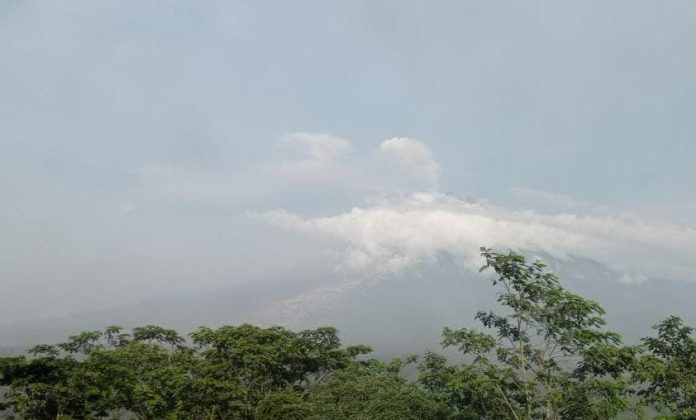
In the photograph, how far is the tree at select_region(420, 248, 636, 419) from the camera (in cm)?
1903

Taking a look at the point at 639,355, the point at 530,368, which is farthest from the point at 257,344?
the point at 639,355

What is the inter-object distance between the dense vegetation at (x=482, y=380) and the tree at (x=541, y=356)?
53 mm

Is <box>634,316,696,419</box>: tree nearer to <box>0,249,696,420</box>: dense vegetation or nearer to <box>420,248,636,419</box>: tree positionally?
<box>0,249,696,420</box>: dense vegetation

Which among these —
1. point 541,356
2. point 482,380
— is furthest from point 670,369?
point 482,380

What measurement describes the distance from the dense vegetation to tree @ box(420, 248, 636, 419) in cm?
5

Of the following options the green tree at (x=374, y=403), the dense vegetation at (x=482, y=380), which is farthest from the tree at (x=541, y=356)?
the green tree at (x=374, y=403)

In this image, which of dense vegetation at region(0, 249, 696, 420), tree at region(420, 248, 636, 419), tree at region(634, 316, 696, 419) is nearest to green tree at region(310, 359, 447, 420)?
dense vegetation at region(0, 249, 696, 420)

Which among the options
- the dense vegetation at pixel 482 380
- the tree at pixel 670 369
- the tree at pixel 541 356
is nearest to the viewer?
the tree at pixel 670 369

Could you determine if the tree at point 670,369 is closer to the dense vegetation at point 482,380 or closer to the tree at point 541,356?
the dense vegetation at point 482,380

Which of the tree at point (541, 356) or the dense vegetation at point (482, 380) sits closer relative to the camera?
the tree at point (541, 356)

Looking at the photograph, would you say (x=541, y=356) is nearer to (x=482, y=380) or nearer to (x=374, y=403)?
(x=482, y=380)

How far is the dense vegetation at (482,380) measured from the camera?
63.3 ft

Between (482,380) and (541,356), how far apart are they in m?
5.38

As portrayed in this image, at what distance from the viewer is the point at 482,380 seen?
725 inches
